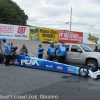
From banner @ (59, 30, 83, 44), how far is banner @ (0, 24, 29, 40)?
6.09 m

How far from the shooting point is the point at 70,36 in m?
30.8

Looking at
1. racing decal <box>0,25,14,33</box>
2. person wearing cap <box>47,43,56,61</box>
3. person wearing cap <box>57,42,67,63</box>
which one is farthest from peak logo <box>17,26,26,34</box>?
person wearing cap <box>57,42,67,63</box>

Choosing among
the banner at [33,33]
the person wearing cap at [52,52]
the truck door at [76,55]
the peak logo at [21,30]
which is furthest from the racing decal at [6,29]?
the truck door at [76,55]

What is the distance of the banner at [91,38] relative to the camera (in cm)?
3313

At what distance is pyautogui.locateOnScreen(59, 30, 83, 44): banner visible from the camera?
1163 inches

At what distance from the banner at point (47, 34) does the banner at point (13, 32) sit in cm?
251

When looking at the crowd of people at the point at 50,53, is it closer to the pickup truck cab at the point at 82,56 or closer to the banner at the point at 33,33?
the pickup truck cab at the point at 82,56

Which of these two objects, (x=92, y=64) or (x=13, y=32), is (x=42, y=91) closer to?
(x=92, y=64)

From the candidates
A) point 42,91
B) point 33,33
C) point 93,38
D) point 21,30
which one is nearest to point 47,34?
point 33,33

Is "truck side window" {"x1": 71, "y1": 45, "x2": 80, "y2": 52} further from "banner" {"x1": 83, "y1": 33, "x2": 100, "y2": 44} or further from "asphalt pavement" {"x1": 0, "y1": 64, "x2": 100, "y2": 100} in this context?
"banner" {"x1": 83, "y1": 33, "x2": 100, "y2": 44}

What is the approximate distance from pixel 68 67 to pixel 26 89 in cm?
439

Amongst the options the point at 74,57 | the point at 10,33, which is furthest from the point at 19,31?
the point at 74,57

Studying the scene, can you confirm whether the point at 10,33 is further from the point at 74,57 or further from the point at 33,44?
the point at 74,57

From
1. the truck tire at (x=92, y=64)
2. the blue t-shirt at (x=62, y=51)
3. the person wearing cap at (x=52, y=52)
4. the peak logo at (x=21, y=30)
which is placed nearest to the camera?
the truck tire at (x=92, y=64)
